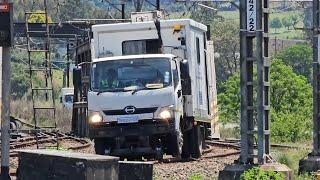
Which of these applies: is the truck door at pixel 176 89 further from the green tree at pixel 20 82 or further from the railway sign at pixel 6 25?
the green tree at pixel 20 82

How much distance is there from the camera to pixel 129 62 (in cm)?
2244

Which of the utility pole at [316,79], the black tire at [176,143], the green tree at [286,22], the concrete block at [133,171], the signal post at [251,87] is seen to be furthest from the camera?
the green tree at [286,22]

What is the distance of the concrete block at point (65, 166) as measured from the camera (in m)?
13.9

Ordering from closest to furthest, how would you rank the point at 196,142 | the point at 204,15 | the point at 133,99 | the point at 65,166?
the point at 65,166
the point at 133,99
the point at 196,142
the point at 204,15

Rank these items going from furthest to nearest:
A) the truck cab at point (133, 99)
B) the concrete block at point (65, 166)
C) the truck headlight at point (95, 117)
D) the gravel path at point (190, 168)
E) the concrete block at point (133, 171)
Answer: the truck headlight at point (95, 117) < the truck cab at point (133, 99) < the gravel path at point (190, 168) < the concrete block at point (133, 171) < the concrete block at point (65, 166)

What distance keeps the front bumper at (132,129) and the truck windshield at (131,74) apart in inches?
32.0

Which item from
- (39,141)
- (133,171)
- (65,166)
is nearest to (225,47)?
(39,141)

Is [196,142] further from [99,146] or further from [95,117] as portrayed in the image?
[95,117]

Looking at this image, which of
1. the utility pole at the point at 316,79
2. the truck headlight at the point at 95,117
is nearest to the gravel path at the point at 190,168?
the truck headlight at the point at 95,117

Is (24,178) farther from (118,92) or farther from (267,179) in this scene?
(118,92)

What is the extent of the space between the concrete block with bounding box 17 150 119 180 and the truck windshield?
6.59m

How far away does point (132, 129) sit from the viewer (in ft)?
73.5

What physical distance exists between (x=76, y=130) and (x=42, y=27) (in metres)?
16.1

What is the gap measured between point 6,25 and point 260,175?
14.9 ft
